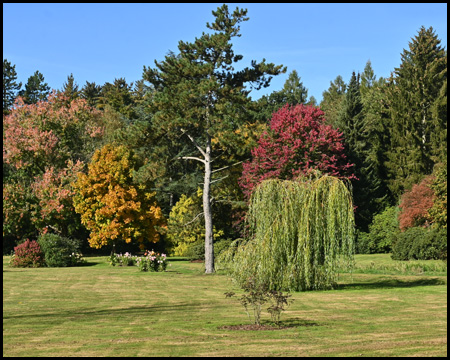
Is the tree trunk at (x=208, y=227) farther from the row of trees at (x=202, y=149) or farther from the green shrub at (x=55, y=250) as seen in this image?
the green shrub at (x=55, y=250)

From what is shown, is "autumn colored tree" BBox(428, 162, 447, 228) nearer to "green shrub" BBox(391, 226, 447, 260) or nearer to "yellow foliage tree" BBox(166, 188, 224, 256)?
"green shrub" BBox(391, 226, 447, 260)

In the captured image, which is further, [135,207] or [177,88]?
[135,207]

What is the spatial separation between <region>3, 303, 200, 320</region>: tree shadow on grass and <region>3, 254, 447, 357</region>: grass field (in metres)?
0.02

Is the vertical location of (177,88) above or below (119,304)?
above

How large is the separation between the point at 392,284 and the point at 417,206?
1710cm

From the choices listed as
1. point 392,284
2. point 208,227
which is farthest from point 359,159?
point 392,284

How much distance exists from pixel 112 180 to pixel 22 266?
801 cm

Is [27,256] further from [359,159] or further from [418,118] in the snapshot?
[418,118]

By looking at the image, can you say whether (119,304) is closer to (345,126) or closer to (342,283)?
(342,283)

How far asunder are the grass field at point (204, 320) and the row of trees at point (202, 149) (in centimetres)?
1052

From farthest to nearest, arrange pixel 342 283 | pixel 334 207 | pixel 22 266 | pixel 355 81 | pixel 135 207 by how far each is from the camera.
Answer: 1. pixel 355 81
2. pixel 135 207
3. pixel 22 266
4. pixel 342 283
5. pixel 334 207

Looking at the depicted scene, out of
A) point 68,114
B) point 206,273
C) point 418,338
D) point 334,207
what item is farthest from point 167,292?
point 68,114

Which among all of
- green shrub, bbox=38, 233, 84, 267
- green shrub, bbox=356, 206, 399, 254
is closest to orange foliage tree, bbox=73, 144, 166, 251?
green shrub, bbox=38, 233, 84, 267

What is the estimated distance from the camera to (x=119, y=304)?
712 inches
